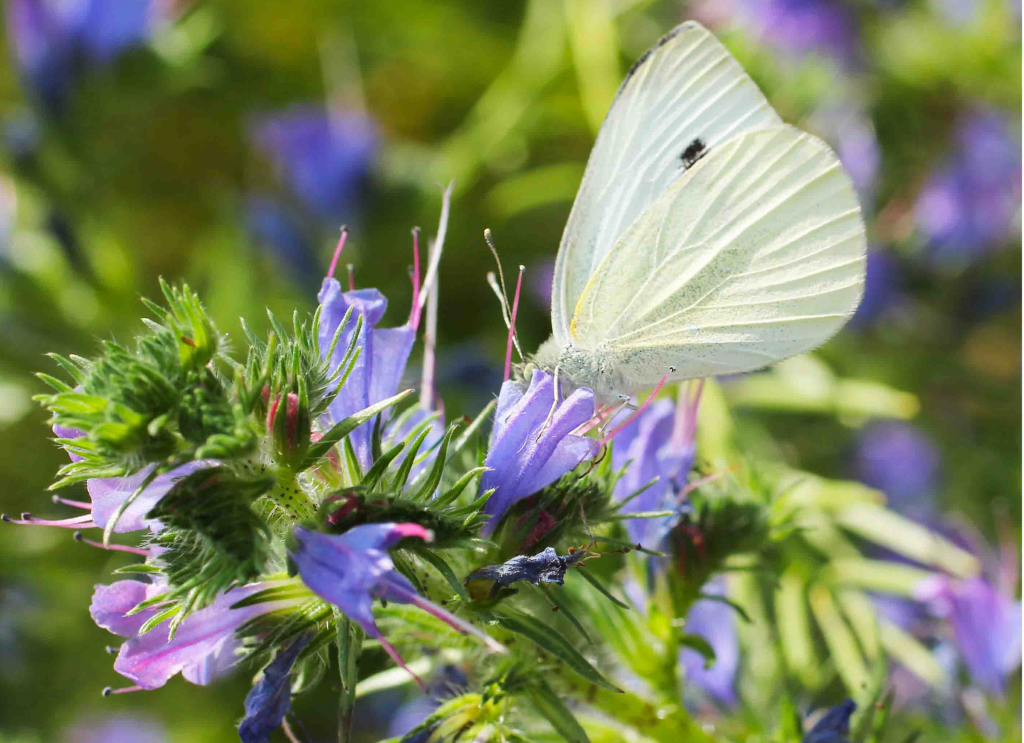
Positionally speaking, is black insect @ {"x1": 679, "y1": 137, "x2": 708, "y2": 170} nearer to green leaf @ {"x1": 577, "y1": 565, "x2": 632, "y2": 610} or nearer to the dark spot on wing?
the dark spot on wing

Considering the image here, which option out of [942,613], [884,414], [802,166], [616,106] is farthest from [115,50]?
[942,613]

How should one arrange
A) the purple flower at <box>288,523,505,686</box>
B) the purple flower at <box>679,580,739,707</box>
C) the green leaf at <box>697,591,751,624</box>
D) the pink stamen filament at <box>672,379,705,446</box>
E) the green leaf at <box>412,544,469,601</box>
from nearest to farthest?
the purple flower at <box>288,523,505,686</box>, the green leaf at <box>412,544,469,601</box>, the green leaf at <box>697,591,751,624</box>, the pink stamen filament at <box>672,379,705,446</box>, the purple flower at <box>679,580,739,707</box>

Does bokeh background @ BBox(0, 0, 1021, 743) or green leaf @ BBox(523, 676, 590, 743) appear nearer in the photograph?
green leaf @ BBox(523, 676, 590, 743)

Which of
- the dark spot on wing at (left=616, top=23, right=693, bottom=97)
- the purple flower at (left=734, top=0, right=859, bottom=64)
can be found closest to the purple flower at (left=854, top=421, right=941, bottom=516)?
the purple flower at (left=734, top=0, right=859, bottom=64)

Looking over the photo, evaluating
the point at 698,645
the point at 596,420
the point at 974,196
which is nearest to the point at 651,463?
the point at 596,420

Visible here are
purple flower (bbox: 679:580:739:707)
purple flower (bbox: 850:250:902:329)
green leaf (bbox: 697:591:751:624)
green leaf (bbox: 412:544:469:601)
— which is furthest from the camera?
purple flower (bbox: 850:250:902:329)

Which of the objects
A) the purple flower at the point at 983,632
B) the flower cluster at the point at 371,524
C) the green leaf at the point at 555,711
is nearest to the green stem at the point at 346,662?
the flower cluster at the point at 371,524

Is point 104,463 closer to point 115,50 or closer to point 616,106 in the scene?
point 616,106
